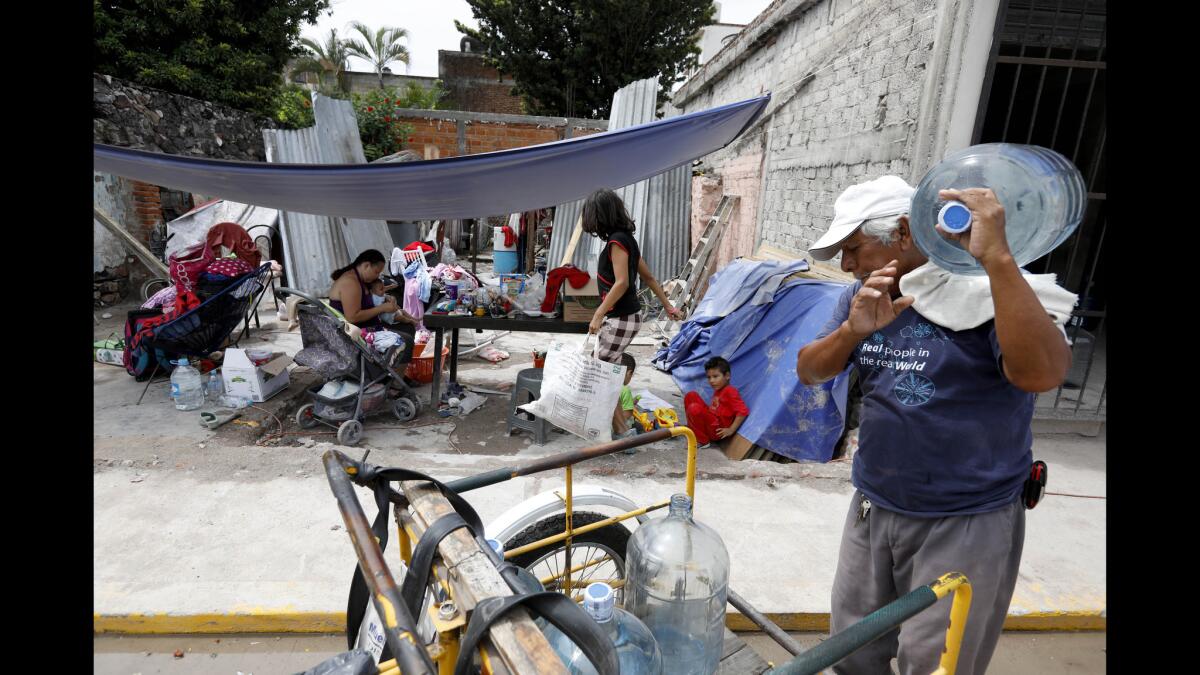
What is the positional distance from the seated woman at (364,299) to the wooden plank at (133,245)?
4390 millimetres

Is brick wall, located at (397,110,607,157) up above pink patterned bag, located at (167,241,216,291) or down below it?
above

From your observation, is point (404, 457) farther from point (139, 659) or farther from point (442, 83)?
point (442, 83)

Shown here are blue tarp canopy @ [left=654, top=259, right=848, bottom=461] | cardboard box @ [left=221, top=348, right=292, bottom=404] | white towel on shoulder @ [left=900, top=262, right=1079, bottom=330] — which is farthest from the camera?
cardboard box @ [left=221, top=348, right=292, bottom=404]

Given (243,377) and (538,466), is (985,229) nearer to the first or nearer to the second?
(538,466)

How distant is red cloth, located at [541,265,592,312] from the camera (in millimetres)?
4491

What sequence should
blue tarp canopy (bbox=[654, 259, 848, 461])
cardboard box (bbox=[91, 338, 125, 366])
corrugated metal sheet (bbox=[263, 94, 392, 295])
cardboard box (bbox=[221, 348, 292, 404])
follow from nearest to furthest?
blue tarp canopy (bbox=[654, 259, 848, 461]), cardboard box (bbox=[221, 348, 292, 404]), cardboard box (bbox=[91, 338, 125, 366]), corrugated metal sheet (bbox=[263, 94, 392, 295])

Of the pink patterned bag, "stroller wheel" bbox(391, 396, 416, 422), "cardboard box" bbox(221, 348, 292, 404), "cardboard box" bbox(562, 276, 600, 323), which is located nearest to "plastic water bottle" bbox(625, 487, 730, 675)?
"cardboard box" bbox(562, 276, 600, 323)

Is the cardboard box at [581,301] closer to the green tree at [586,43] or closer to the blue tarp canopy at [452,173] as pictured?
the blue tarp canopy at [452,173]

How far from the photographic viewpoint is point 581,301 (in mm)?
4512

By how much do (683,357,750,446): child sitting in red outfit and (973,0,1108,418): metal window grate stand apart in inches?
84.7

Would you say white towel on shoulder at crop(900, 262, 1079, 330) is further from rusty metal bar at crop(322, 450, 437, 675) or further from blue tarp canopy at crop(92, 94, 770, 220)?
blue tarp canopy at crop(92, 94, 770, 220)

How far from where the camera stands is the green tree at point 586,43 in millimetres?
15945

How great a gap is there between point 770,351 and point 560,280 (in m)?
1.82
